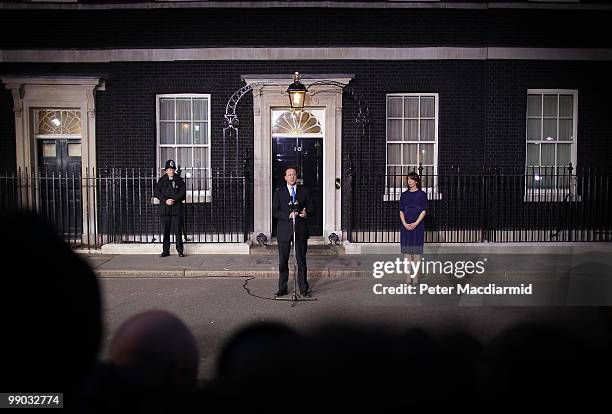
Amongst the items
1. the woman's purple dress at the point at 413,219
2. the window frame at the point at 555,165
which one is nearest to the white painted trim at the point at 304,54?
the window frame at the point at 555,165

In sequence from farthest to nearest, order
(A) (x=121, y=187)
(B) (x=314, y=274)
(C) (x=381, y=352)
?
(A) (x=121, y=187) < (B) (x=314, y=274) < (C) (x=381, y=352)

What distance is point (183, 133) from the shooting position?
44.9ft

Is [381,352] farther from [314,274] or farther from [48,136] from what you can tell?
[48,136]

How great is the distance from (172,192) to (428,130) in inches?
247

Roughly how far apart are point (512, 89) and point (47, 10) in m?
11.3

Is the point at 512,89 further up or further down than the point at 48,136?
further up

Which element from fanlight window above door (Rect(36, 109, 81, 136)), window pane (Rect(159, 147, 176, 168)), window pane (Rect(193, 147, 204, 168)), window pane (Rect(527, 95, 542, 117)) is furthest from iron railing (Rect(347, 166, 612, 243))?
fanlight window above door (Rect(36, 109, 81, 136))

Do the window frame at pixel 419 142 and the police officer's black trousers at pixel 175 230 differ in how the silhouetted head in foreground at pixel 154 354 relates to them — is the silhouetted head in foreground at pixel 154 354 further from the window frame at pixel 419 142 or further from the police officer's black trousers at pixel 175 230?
the window frame at pixel 419 142

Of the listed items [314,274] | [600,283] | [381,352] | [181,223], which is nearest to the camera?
[381,352]

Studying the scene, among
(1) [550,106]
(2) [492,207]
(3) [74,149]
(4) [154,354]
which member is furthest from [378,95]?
(4) [154,354]

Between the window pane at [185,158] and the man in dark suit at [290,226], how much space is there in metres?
5.33

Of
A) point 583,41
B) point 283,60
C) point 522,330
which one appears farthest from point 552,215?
point 522,330

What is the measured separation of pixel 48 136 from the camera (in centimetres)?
1367

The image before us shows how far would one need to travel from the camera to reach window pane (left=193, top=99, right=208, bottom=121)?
13602 mm
